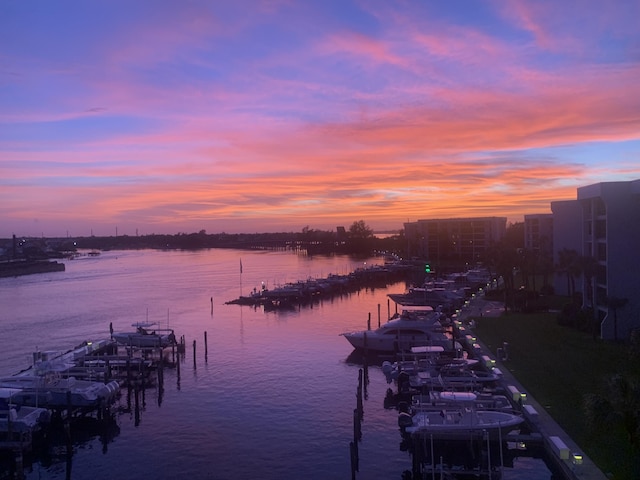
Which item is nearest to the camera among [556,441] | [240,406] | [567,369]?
[556,441]

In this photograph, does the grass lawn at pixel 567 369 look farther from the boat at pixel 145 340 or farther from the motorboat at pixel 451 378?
the boat at pixel 145 340

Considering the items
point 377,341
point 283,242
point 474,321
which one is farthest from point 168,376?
point 283,242

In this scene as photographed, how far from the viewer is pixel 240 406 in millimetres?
21359

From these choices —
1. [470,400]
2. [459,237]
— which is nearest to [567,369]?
[470,400]

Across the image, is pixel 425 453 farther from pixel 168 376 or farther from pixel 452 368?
pixel 168 376

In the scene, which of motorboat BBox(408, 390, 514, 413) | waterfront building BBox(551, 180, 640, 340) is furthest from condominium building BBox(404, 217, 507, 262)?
motorboat BBox(408, 390, 514, 413)

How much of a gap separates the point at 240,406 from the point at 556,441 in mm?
10687

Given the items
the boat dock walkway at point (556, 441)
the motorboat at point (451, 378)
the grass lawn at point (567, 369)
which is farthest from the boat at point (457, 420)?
the motorboat at point (451, 378)

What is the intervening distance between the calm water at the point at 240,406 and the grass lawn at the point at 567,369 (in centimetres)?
169

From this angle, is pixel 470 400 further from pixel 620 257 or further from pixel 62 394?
pixel 62 394

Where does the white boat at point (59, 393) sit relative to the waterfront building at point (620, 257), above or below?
below

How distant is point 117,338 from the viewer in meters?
31.9

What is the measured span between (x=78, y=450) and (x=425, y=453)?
32.9 ft

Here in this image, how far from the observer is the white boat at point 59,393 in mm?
20094
